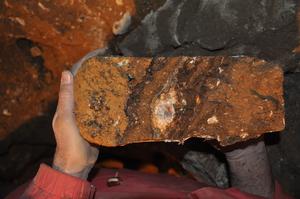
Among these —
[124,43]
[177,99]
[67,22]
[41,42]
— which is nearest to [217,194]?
[177,99]

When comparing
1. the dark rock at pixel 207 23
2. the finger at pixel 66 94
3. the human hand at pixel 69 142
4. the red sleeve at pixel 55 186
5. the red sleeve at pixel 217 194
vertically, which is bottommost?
the red sleeve at pixel 217 194

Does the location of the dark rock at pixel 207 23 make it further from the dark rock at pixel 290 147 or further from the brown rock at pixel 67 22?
the dark rock at pixel 290 147

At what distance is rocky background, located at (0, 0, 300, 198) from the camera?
3.92ft

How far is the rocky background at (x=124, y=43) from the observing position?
3.92 ft

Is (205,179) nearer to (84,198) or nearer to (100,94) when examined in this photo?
(84,198)

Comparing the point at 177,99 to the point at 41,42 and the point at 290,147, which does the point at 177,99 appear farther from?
the point at 41,42

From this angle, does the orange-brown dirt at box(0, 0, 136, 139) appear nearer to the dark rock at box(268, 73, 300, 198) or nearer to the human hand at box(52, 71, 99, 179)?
the human hand at box(52, 71, 99, 179)

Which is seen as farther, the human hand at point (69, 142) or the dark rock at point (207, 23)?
the dark rock at point (207, 23)

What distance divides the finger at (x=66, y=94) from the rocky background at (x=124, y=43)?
371mm

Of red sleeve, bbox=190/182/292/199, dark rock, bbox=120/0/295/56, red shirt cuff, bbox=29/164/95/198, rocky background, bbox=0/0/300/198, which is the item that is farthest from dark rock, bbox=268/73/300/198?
red shirt cuff, bbox=29/164/95/198

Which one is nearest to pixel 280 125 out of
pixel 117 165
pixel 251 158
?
pixel 251 158

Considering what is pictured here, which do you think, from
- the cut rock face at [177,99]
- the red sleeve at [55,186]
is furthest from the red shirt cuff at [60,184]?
the cut rock face at [177,99]

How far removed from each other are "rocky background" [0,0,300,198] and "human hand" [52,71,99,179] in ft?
1.26

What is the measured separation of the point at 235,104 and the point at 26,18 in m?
0.95
